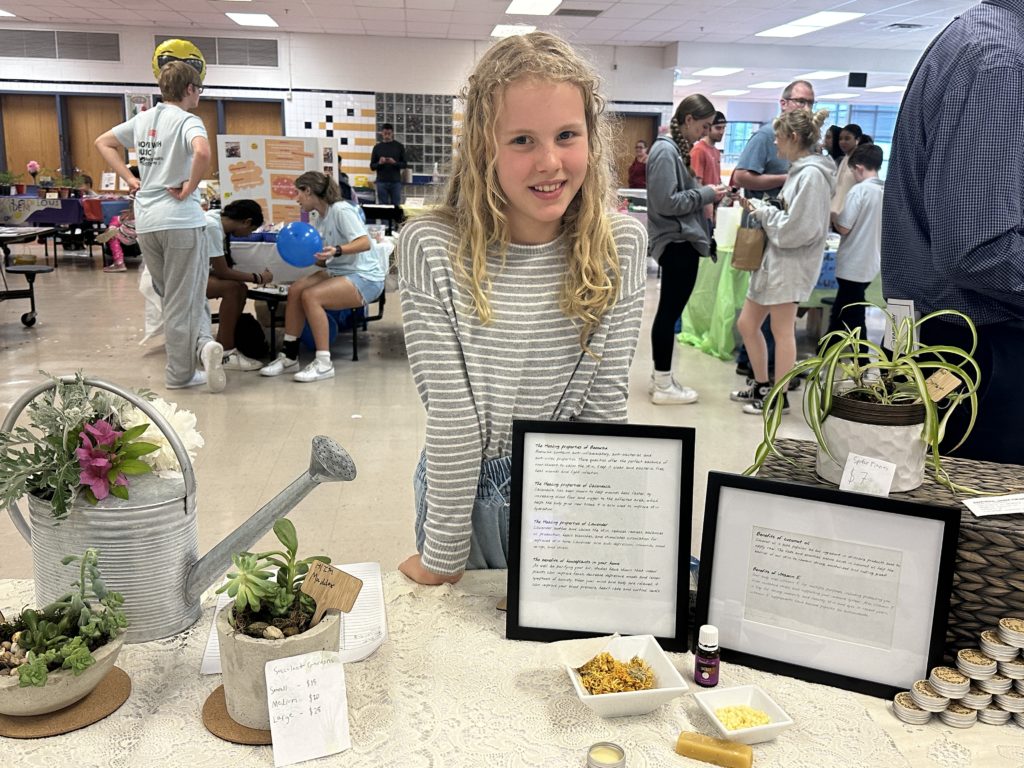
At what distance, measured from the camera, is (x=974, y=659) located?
3.32 feet

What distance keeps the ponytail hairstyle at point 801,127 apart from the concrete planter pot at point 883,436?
3399 millimetres

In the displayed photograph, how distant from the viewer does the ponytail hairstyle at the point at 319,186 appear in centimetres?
525

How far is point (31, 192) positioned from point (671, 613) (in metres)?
13.1

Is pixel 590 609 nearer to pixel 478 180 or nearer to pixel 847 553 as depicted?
pixel 847 553

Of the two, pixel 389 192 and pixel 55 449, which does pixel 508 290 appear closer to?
pixel 55 449

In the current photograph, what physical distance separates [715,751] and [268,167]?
243 inches

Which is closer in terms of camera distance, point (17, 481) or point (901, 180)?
point (17, 481)

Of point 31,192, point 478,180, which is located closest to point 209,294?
point 478,180

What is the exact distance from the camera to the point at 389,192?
13.1 metres

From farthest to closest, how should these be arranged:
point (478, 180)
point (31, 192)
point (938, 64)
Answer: point (31, 192) → point (938, 64) → point (478, 180)

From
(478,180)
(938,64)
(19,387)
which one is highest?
(938,64)

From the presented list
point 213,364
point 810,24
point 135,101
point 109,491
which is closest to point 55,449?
point 109,491

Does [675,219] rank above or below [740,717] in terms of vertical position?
above

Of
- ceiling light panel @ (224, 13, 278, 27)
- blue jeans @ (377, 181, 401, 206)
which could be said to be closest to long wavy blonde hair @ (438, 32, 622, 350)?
blue jeans @ (377, 181, 401, 206)
